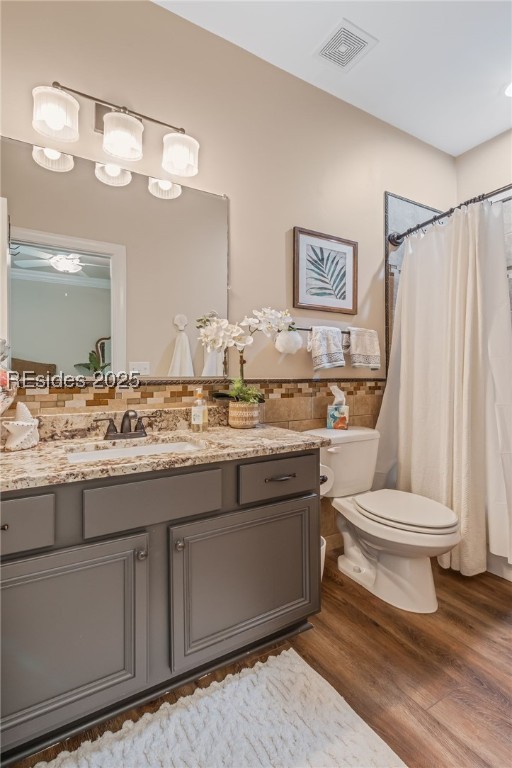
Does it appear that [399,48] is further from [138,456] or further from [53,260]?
[138,456]

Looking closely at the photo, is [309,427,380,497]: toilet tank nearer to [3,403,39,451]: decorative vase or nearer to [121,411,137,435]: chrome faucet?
[121,411,137,435]: chrome faucet

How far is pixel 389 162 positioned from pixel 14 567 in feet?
9.59

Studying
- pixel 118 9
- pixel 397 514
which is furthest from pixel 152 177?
pixel 397 514

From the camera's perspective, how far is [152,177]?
166 centimetres

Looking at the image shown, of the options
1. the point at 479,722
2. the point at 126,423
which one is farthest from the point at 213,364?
the point at 479,722

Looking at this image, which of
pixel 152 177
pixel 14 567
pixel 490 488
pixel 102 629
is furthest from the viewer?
pixel 490 488

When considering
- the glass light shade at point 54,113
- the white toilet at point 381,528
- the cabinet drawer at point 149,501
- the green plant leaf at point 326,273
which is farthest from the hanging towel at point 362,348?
the glass light shade at point 54,113

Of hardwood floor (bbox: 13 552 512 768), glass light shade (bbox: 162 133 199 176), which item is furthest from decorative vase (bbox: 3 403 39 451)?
glass light shade (bbox: 162 133 199 176)

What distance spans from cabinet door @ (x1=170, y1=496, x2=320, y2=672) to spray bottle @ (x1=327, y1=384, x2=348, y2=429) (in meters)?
0.67

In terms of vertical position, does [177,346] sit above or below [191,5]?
below

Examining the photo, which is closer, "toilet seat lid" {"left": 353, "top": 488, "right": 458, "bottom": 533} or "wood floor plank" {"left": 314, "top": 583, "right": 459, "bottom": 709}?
"wood floor plank" {"left": 314, "top": 583, "right": 459, "bottom": 709}

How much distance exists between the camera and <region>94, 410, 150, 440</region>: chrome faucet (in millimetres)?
1452

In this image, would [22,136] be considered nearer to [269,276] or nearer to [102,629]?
[269,276]

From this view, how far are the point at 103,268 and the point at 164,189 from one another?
49 centimetres
